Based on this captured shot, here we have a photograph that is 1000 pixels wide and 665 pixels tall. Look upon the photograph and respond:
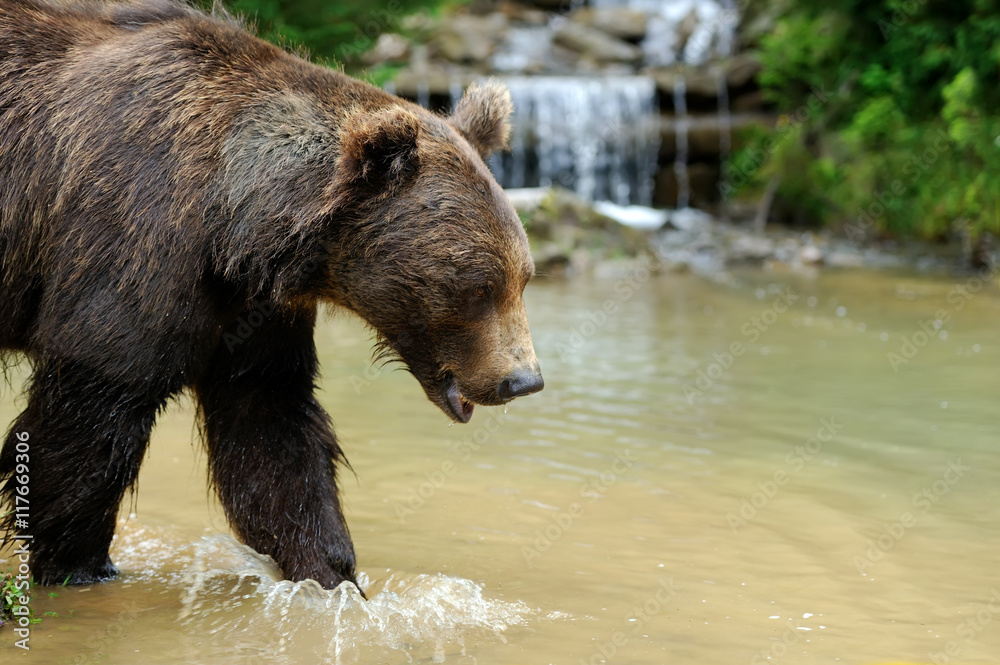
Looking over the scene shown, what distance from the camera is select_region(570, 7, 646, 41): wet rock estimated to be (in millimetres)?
27703

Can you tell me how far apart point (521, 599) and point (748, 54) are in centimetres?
2217

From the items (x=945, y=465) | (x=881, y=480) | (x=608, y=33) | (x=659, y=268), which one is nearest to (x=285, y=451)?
(x=881, y=480)

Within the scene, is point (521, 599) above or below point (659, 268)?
above

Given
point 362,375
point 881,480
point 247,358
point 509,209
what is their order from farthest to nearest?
point 362,375 → point 881,480 → point 247,358 → point 509,209

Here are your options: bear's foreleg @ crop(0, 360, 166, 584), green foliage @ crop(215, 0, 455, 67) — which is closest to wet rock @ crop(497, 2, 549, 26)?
green foliage @ crop(215, 0, 455, 67)

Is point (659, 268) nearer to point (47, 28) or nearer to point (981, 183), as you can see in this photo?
point (981, 183)

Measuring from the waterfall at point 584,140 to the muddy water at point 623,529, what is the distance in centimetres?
1291

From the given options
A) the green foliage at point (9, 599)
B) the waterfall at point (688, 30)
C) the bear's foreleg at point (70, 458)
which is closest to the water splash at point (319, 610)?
the bear's foreleg at point (70, 458)

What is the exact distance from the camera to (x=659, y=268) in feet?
54.5

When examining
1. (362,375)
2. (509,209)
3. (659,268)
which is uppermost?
(509,209)

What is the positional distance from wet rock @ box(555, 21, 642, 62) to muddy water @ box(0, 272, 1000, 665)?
17780 millimetres

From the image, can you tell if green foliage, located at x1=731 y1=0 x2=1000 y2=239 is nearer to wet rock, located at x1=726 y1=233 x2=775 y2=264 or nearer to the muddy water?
wet rock, located at x1=726 y1=233 x2=775 y2=264

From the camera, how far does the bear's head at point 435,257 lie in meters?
4.20

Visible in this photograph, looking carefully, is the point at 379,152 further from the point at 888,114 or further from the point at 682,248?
the point at 888,114
